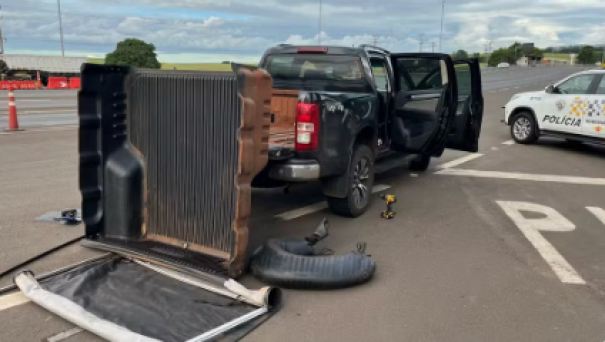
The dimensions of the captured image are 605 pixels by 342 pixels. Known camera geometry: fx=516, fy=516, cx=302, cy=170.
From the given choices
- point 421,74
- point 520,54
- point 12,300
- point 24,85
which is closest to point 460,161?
point 421,74

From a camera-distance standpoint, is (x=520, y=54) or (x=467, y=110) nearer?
(x=467, y=110)

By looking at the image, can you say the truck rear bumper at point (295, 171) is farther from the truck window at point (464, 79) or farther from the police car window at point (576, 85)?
the police car window at point (576, 85)

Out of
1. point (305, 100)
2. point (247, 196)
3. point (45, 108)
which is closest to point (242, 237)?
point (247, 196)

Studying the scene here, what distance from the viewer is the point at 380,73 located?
7117 mm

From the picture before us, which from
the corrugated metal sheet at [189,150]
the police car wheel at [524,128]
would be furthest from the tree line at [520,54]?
the corrugated metal sheet at [189,150]

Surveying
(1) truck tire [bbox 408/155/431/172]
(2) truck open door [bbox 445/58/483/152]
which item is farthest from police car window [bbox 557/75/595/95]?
(1) truck tire [bbox 408/155/431/172]

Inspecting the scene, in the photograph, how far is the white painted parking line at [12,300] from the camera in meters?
3.78

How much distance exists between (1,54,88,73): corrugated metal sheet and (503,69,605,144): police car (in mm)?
35087

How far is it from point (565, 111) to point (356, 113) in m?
7.55

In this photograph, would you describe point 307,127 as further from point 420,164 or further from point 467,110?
point 420,164

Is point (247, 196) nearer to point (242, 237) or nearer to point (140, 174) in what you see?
point (242, 237)

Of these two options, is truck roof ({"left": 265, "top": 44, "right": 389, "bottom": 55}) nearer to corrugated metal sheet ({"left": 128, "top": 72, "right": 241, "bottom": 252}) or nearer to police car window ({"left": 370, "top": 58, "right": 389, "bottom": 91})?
police car window ({"left": 370, "top": 58, "right": 389, "bottom": 91})

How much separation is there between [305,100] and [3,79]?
38.4 m

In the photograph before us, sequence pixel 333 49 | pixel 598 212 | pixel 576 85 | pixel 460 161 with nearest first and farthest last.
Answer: pixel 333 49, pixel 598 212, pixel 460 161, pixel 576 85
